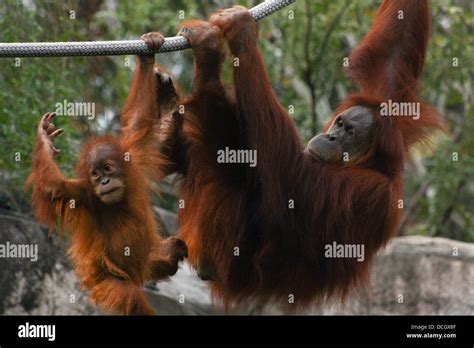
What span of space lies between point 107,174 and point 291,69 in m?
6.58

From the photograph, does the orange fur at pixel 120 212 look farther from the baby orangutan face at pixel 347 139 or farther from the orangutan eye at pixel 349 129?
the orangutan eye at pixel 349 129

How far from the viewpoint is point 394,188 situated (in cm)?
555

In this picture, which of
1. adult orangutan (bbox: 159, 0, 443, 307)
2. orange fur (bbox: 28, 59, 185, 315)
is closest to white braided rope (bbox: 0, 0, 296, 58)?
adult orangutan (bbox: 159, 0, 443, 307)

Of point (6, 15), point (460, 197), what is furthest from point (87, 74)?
point (460, 197)

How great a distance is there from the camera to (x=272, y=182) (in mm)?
5359

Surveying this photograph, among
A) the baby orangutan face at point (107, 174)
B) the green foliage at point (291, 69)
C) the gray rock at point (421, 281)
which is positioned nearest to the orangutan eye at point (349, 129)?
the baby orangutan face at point (107, 174)

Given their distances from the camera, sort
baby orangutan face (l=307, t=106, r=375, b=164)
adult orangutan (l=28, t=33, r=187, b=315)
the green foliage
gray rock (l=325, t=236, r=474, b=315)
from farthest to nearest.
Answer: gray rock (l=325, t=236, r=474, b=315) → the green foliage → baby orangutan face (l=307, t=106, r=375, b=164) → adult orangutan (l=28, t=33, r=187, b=315)

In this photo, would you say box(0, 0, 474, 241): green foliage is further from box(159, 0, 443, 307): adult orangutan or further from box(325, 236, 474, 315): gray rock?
box(159, 0, 443, 307): adult orangutan

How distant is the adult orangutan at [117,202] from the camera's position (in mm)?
5480

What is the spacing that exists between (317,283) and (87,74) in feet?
14.4

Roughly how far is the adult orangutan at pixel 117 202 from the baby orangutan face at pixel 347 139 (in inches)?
41.3

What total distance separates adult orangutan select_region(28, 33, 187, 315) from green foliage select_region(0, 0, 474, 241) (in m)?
1.81

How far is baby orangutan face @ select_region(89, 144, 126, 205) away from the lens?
18.0 feet

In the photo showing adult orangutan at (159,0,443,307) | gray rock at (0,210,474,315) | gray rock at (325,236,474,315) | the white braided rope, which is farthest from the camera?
gray rock at (325,236,474,315)
